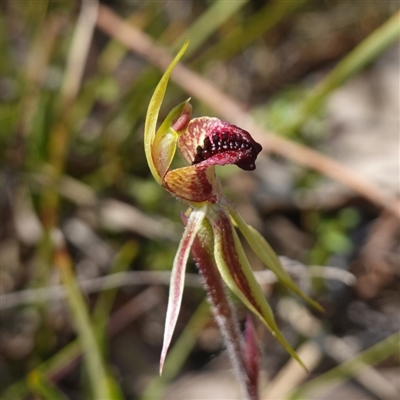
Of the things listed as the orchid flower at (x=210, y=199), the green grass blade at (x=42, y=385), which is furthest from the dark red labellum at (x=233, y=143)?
the green grass blade at (x=42, y=385)

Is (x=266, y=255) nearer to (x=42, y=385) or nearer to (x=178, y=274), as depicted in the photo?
(x=178, y=274)

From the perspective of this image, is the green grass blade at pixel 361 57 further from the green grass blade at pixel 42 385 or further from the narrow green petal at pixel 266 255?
the green grass blade at pixel 42 385

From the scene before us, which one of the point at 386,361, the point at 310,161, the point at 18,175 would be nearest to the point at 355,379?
the point at 386,361

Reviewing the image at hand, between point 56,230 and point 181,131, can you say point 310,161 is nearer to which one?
point 56,230

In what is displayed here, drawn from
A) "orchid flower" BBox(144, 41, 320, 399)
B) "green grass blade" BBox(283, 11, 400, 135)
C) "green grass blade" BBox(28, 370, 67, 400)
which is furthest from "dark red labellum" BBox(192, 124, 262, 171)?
"green grass blade" BBox(283, 11, 400, 135)

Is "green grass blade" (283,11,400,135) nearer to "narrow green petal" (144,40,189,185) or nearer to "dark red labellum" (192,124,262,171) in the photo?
"dark red labellum" (192,124,262,171)

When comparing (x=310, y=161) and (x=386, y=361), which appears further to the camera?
(x=310, y=161)

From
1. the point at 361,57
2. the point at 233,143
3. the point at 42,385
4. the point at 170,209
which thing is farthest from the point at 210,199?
the point at 170,209

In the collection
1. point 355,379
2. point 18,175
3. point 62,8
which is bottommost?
point 355,379
